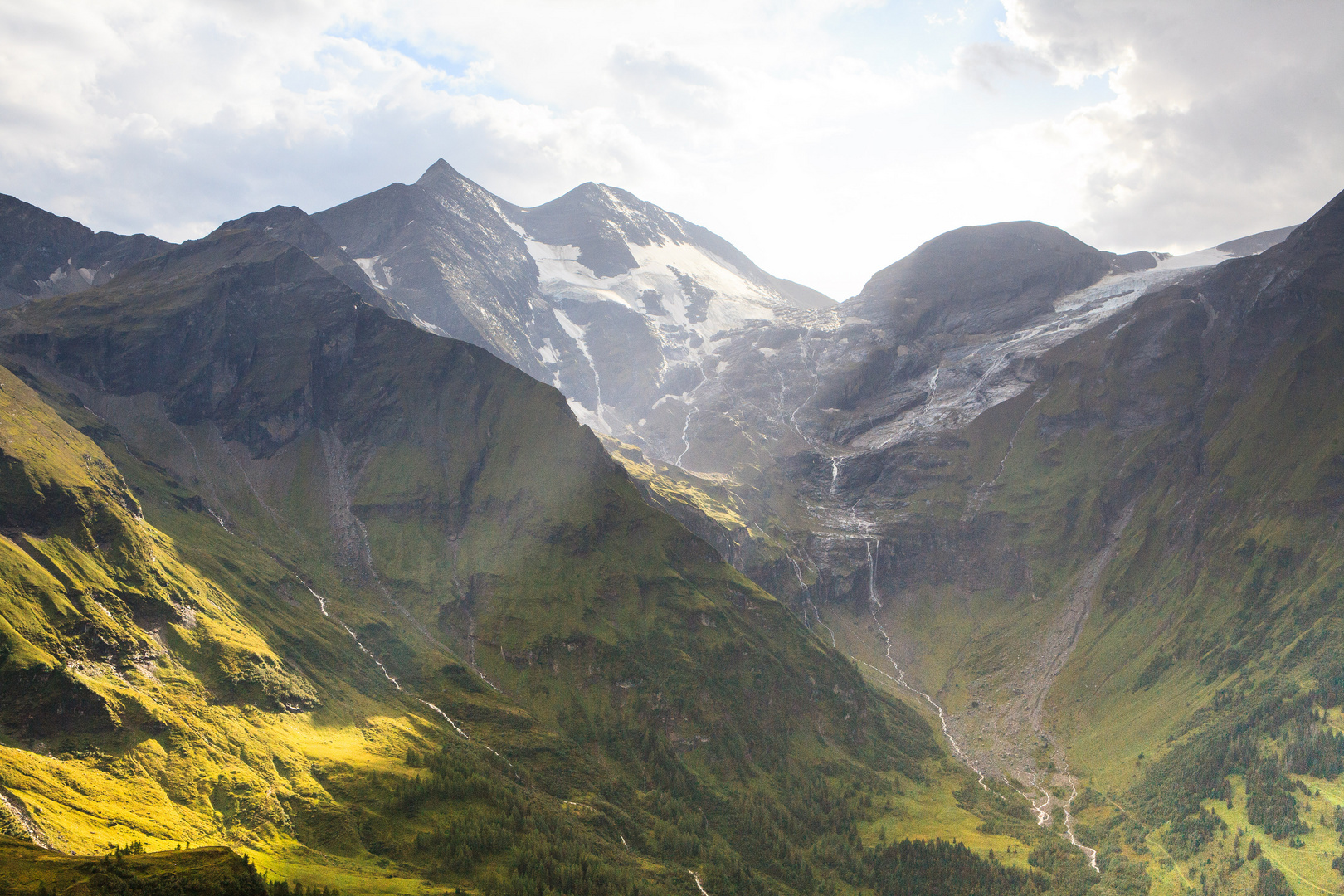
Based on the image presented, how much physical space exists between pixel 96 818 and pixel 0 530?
94.0 m

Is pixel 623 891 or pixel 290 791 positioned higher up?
pixel 290 791

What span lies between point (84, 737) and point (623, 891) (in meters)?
115

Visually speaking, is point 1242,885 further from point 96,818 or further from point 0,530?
point 0,530

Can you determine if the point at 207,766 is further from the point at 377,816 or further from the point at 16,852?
the point at 16,852

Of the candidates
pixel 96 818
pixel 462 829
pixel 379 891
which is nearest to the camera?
pixel 96 818

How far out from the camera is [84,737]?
16638 cm

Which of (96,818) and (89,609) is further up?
(89,609)

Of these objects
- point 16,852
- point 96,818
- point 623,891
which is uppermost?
point 16,852

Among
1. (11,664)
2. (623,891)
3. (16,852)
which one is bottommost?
(623,891)

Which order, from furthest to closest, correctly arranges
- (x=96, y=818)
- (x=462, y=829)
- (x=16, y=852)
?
(x=462, y=829)
(x=96, y=818)
(x=16, y=852)

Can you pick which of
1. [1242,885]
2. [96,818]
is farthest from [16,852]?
[1242,885]

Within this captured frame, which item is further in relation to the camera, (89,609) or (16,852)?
(89,609)

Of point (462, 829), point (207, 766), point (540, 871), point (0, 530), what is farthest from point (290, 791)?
point (0, 530)

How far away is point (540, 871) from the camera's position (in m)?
184
